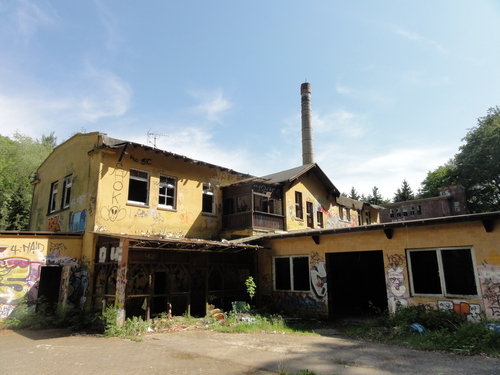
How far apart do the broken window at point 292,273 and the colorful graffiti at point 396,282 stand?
3516mm

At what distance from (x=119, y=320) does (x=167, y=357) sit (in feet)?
12.7

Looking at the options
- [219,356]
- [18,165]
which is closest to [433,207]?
[219,356]

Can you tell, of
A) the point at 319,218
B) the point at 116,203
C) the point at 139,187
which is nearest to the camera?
the point at 116,203

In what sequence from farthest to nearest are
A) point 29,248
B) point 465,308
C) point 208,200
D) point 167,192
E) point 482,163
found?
point 482,163, point 208,200, point 167,192, point 29,248, point 465,308

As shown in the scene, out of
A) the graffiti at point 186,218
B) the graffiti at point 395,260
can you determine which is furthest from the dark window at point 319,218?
the graffiti at point 395,260

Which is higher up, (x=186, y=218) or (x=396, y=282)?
(x=186, y=218)

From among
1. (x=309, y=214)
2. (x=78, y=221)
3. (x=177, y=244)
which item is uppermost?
(x=309, y=214)

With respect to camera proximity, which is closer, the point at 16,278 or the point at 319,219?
the point at 16,278

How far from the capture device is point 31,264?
12.4m

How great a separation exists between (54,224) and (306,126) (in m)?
20.1

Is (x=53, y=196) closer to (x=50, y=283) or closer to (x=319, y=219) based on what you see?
(x=50, y=283)

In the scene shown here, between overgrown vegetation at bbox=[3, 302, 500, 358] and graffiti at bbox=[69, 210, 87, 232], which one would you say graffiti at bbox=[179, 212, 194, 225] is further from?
overgrown vegetation at bbox=[3, 302, 500, 358]

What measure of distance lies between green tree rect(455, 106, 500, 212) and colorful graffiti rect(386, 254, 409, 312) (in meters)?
28.8

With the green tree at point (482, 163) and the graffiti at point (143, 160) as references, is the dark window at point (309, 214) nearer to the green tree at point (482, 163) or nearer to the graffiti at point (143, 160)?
the graffiti at point (143, 160)
